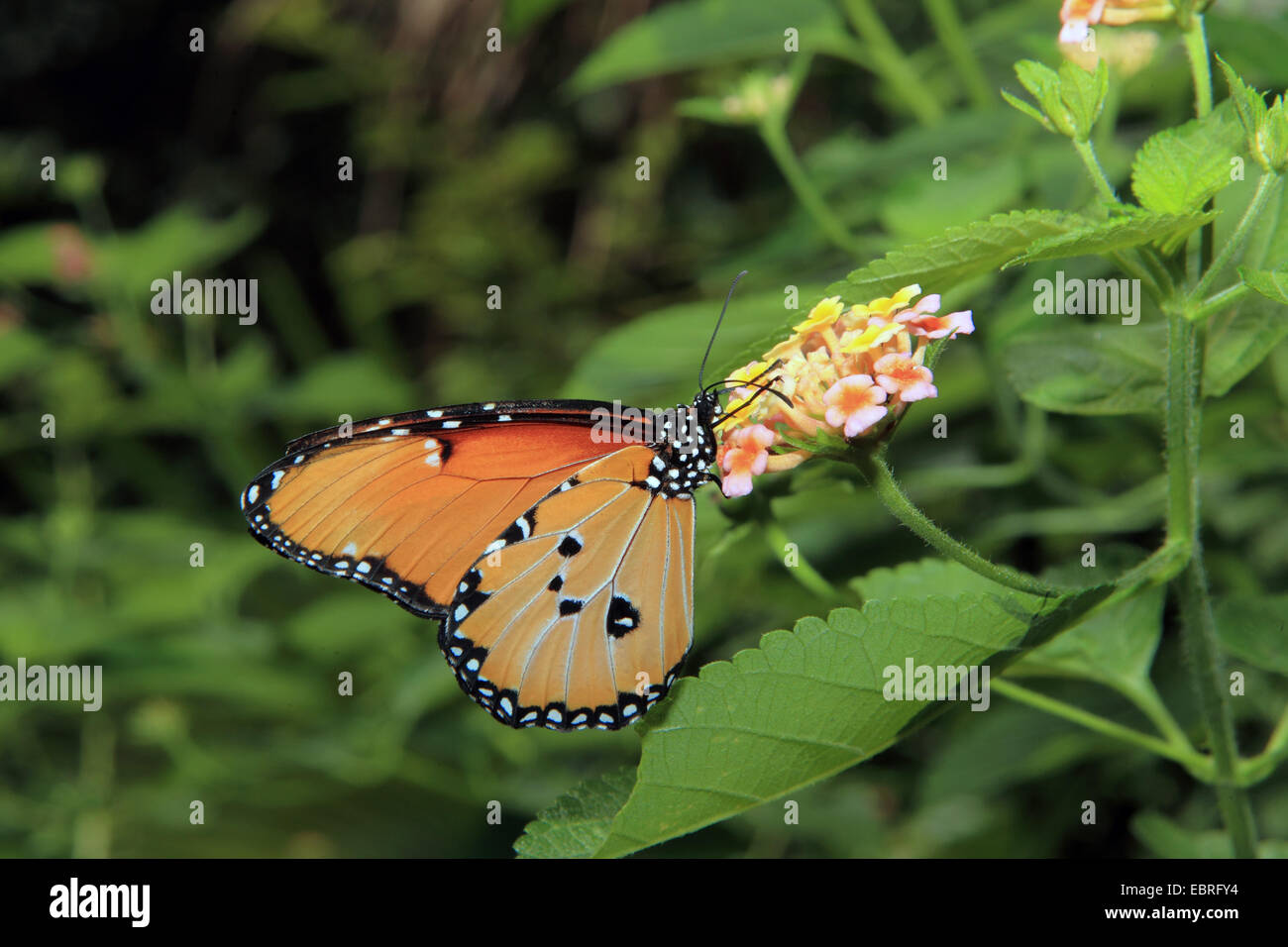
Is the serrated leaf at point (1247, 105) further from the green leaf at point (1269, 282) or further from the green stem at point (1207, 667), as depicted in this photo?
the green stem at point (1207, 667)

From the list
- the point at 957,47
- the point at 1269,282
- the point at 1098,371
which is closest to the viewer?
the point at 1269,282

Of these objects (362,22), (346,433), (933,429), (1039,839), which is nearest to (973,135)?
(933,429)

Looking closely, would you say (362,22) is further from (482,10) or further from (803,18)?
(803,18)

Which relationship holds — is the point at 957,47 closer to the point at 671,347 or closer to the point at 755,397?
the point at 671,347

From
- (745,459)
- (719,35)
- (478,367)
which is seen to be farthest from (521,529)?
(478,367)

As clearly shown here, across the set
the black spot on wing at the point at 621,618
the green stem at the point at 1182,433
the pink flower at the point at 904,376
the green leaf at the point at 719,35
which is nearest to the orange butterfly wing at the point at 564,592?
the black spot on wing at the point at 621,618
